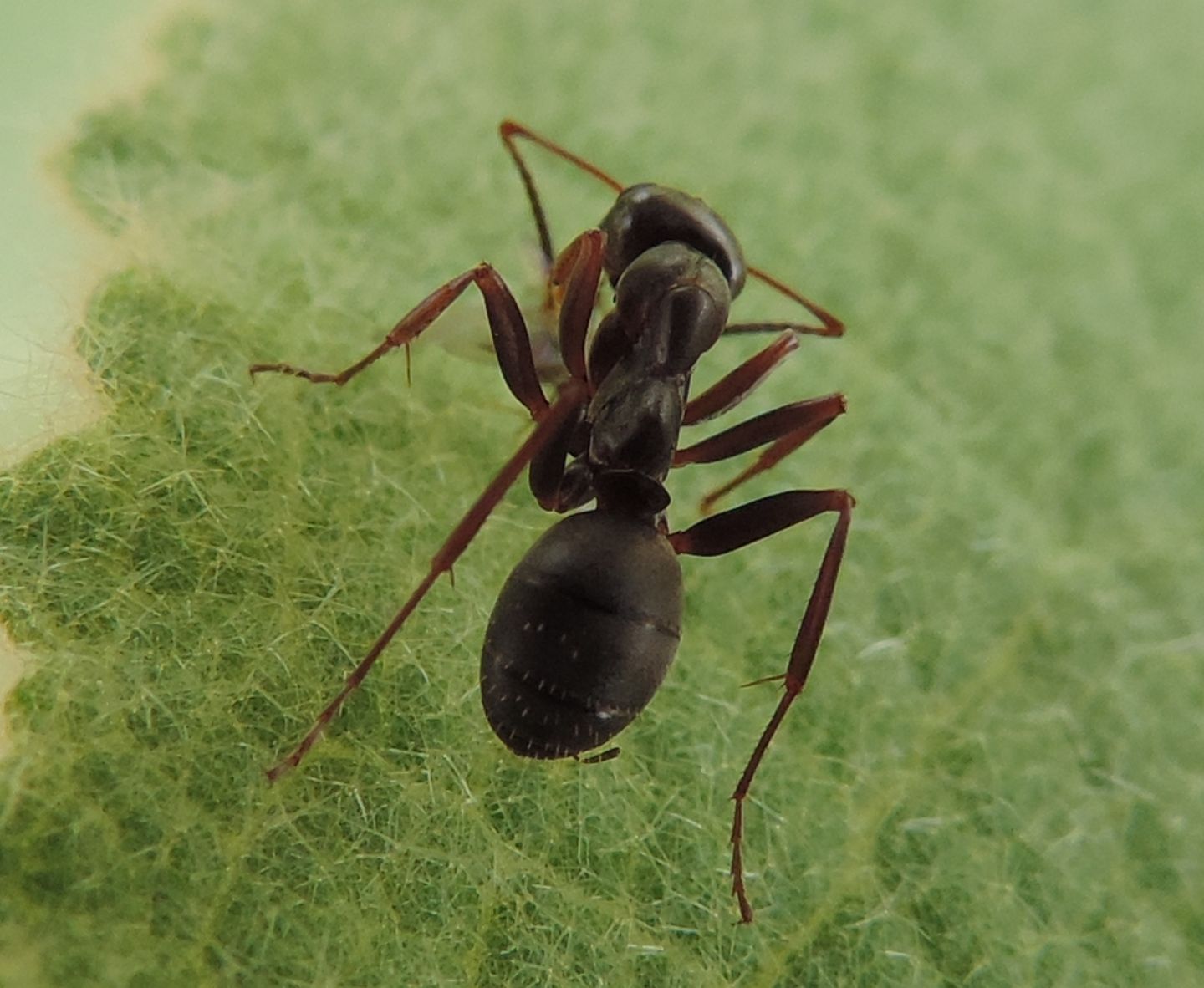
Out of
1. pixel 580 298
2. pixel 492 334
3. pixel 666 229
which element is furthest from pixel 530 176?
pixel 492 334

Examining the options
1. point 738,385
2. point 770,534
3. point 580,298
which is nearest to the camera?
point 770,534

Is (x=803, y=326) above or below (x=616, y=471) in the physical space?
above

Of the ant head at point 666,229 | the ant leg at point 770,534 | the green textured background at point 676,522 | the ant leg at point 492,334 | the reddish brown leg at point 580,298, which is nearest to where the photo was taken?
the green textured background at point 676,522

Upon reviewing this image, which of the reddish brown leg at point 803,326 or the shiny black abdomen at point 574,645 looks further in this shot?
the reddish brown leg at point 803,326

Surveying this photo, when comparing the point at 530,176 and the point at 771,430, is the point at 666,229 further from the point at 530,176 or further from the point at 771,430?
the point at 771,430

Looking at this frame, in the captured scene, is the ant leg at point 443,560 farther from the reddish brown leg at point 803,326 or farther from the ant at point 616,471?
the reddish brown leg at point 803,326

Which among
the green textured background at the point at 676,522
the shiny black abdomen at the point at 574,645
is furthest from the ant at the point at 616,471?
the green textured background at the point at 676,522

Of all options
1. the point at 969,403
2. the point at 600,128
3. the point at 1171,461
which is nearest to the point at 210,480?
the point at 600,128

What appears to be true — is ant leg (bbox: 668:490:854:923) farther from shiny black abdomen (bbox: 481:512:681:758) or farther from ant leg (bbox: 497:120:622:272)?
ant leg (bbox: 497:120:622:272)
